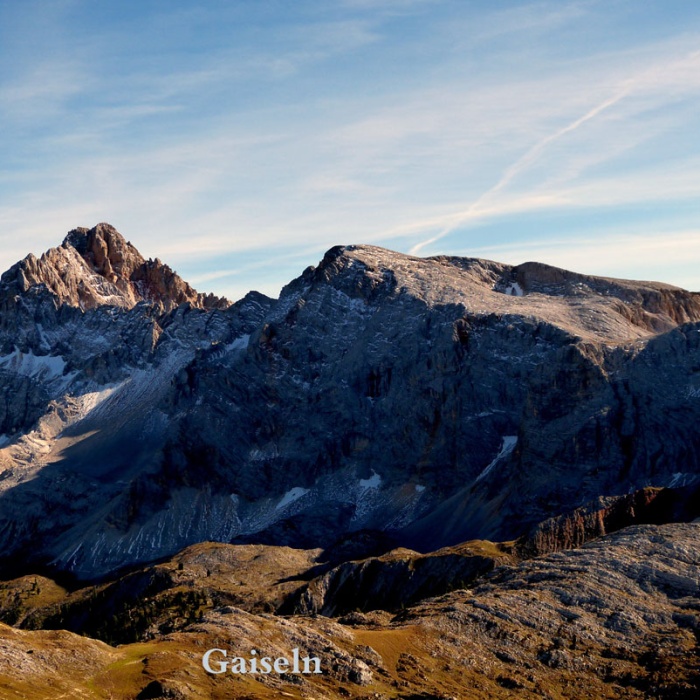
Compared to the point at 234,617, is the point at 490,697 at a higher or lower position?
lower

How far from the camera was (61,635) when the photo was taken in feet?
497

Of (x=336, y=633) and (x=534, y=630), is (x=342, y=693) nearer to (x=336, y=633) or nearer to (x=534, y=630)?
(x=336, y=633)

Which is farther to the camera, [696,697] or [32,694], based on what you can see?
[696,697]

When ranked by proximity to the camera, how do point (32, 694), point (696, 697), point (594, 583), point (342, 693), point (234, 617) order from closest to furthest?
point (32, 694)
point (342, 693)
point (696, 697)
point (234, 617)
point (594, 583)

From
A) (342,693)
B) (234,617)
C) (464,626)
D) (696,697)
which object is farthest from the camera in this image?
(464,626)

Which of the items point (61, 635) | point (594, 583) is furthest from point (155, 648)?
point (594, 583)

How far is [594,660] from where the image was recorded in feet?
566

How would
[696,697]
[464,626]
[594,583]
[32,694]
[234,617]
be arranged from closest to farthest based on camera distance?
[32,694], [696,697], [234,617], [464,626], [594,583]

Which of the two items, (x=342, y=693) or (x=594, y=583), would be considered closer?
(x=342, y=693)

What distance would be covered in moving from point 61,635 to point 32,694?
24.4m

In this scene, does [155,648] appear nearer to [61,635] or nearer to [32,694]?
[61,635]

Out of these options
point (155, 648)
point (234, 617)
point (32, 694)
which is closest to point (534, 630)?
point (234, 617)

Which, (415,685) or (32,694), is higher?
(32,694)

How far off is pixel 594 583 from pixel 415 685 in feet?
163
